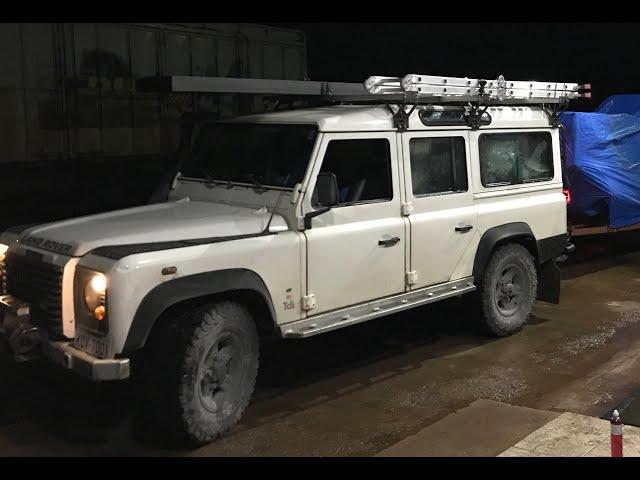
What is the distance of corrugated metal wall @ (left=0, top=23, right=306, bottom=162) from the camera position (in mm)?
10765

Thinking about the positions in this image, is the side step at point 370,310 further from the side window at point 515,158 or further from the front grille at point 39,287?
the front grille at point 39,287

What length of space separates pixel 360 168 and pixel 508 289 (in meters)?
2.36

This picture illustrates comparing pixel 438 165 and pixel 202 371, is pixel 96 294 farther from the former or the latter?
pixel 438 165

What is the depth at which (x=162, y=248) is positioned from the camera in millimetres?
4395

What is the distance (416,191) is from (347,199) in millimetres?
739

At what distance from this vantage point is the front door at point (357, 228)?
5.25m

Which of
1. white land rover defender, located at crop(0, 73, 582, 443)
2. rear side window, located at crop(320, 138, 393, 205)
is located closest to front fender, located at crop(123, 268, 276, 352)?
white land rover defender, located at crop(0, 73, 582, 443)

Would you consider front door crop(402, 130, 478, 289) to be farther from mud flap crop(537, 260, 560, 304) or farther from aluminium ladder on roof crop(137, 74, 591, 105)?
mud flap crop(537, 260, 560, 304)

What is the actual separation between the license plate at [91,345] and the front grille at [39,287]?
0.60 ft

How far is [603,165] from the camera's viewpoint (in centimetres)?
950

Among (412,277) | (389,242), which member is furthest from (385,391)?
(389,242)

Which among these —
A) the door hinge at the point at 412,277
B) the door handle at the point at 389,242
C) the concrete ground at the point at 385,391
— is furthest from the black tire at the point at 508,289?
the door handle at the point at 389,242

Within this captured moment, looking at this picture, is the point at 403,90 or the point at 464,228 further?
the point at 464,228

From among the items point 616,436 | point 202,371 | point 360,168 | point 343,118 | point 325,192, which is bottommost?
point 616,436
